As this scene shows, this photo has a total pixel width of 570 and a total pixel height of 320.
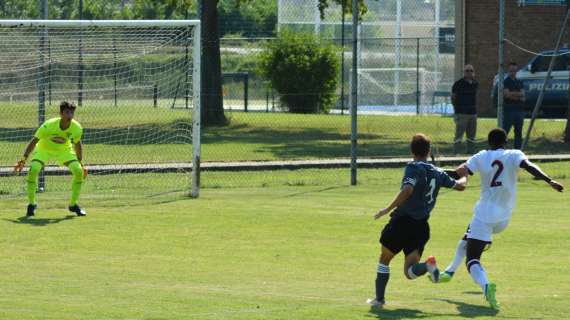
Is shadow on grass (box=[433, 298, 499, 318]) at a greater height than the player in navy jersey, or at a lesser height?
lesser

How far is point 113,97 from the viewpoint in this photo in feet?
99.4

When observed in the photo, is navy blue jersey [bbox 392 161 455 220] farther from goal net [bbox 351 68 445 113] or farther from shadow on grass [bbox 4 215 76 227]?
goal net [bbox 351 68 445 113]

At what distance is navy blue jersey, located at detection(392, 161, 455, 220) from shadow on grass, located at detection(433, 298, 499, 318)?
84 centimetres

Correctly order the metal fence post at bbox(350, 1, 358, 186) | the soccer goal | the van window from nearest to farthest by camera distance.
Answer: the soccer goal → the metal fence post at bbox(350, 1, 358, 186) → the van window

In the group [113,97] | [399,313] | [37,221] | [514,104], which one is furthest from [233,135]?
[399,313]

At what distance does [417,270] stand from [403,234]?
0.36 metres

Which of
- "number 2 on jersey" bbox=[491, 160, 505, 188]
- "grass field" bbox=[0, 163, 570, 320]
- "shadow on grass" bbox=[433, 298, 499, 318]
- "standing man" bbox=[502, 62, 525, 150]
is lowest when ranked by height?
"shadow on grass" bbox=[433, 298, 499, 318]

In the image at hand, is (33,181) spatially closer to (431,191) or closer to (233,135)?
(431,191)

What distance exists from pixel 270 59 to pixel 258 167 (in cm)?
1449

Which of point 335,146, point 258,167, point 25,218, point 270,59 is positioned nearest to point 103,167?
point 258,167

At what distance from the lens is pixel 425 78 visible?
46719mm

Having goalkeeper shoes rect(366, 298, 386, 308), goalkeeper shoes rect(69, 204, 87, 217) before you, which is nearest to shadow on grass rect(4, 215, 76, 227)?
goalkeeper shoes rect(69, 204, 87, 217)

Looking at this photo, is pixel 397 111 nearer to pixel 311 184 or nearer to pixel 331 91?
pixel 331 91

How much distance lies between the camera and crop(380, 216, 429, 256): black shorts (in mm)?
11062
